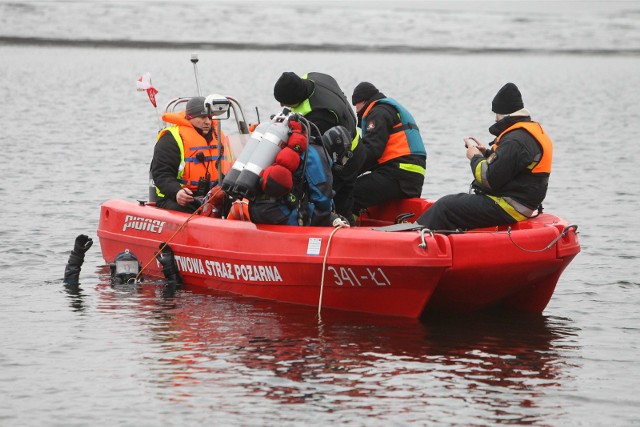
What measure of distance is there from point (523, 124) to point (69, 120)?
62.4 ft

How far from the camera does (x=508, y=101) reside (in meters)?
9.44

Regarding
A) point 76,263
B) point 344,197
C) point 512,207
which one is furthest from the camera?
point 76,263

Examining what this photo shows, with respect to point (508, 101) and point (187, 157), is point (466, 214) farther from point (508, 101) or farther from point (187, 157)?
point (187, 157)

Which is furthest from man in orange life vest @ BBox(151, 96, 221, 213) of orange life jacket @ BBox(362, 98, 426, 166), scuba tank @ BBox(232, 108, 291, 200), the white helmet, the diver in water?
orange life jacket @ BBox(362, 98, 426, 166)

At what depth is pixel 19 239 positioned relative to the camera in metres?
12.9

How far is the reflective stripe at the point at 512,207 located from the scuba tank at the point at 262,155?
5.67 ft

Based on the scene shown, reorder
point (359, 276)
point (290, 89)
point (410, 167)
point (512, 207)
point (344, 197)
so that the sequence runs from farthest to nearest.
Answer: point (410, 167) → point (344, 197) → point (290, 89) → point (512, 207) → point (359, 276)

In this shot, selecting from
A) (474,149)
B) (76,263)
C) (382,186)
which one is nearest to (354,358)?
(474,149)

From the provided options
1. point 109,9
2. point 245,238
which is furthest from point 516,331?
point 109,9

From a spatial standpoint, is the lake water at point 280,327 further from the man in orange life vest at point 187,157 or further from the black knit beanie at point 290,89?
the black knit beanie at point 290,89

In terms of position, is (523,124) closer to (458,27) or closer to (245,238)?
(245,238)

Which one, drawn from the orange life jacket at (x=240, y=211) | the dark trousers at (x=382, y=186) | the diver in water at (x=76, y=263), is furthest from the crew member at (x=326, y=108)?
the diver in water at (x=76, y=263)

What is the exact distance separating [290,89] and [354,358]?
99.8 inches

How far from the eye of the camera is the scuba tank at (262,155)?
365 inches
